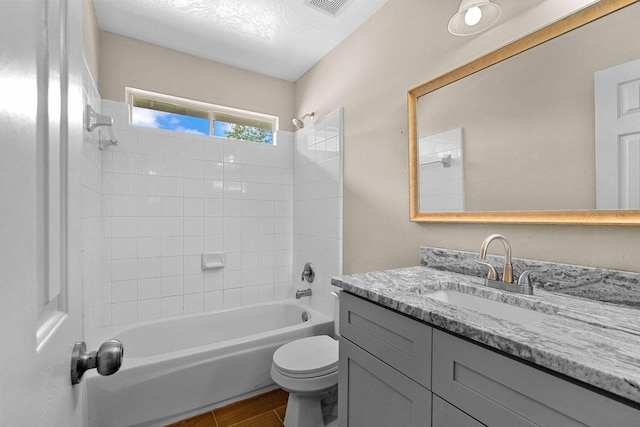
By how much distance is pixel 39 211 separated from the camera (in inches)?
15.1

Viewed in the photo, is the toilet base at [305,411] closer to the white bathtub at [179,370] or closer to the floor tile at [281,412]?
the floor tile at [281,412]

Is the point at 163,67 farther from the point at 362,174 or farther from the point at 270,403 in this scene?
the point at 270,403

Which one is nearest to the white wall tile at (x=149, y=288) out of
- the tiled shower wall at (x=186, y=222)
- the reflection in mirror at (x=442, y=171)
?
the tiled shower wall at (x=186, y=222)

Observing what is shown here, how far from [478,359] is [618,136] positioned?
0.89 metres

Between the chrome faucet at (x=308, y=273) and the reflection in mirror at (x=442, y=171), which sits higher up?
the reflection in mirror at (x=442, y=171)

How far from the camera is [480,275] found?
1308 mm

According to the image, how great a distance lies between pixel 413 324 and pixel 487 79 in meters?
1.15

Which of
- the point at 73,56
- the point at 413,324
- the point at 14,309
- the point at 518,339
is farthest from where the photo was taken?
the point at 413,324

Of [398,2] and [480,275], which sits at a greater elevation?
[398,2]

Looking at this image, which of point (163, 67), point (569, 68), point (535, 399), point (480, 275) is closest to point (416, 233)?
point (480, 275)

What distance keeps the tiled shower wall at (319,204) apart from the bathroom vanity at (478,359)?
114 centimetres

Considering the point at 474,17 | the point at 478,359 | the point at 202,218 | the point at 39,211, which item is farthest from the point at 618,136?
the point at 202,218

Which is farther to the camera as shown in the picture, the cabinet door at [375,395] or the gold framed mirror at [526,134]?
the gold framed mirror at [526,134]

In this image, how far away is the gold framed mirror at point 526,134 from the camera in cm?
102
